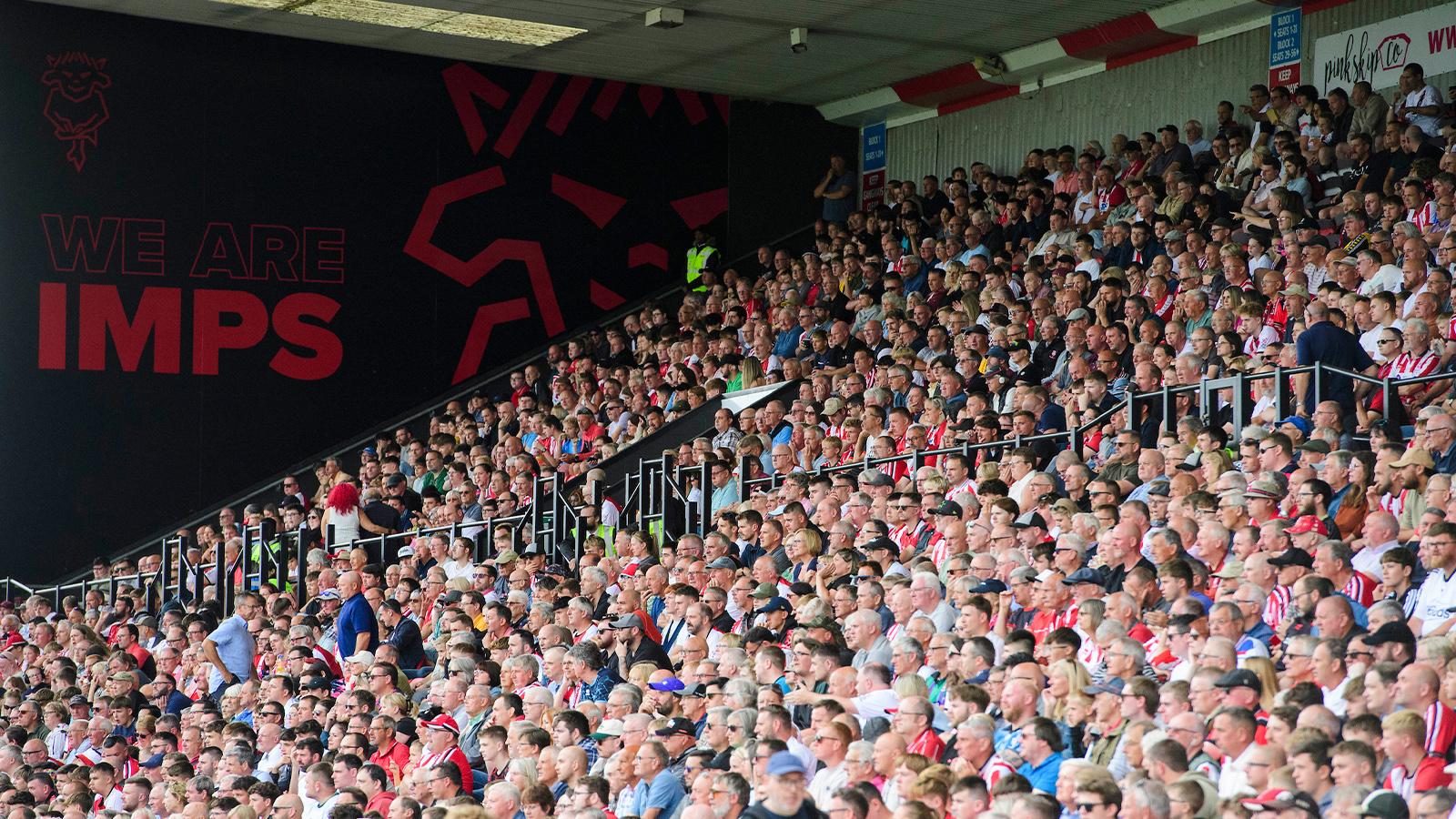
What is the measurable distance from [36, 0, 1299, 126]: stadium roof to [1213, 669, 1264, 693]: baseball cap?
11557mm

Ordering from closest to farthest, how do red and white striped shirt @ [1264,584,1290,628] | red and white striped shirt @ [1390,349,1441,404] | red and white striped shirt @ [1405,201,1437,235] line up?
1. red and white striped shirt @ [1264,584,1290,628]
2. red and white striped shirt @ [1390,349,1441,404]
3. red and white striped shirt @ [1405,201,1437,235]

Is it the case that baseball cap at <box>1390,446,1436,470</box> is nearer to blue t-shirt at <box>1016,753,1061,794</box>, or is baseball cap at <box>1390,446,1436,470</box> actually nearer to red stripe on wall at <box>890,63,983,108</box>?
blue t-shirt at <box>1016,753,1061,794</box>

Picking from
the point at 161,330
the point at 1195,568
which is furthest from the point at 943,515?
the point at 161,330

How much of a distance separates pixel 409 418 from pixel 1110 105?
9069 mm

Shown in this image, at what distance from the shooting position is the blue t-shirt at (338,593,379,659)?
37.8 feet

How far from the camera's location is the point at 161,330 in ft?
64.2

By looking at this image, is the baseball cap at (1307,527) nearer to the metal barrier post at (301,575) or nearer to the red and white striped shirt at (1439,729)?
the red and white striped shirt at (1439,729)

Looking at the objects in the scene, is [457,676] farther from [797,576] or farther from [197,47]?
[197,47]

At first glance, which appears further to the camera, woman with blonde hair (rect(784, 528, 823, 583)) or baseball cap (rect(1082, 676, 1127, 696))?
woman with blonde hair (rect(784, 528, 823, 583))

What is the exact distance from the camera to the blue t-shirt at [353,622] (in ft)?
37.8

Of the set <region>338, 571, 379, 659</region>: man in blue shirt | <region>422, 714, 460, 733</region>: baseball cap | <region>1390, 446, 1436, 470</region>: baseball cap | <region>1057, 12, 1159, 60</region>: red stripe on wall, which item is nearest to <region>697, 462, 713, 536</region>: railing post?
<region>338, 571, 379, 659</region>: man in blue shirt

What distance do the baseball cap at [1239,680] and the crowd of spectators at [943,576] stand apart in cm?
2

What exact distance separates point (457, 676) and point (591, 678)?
3.16 feet

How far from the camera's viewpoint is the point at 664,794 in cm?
733
